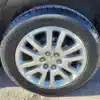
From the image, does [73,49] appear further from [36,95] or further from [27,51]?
[36,95]

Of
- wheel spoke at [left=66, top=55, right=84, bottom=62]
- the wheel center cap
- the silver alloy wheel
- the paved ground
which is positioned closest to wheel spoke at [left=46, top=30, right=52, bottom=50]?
the silver alloy wheel

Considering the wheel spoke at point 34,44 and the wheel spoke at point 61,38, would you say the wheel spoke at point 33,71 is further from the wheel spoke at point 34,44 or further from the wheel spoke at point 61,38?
the wheel spoke at point 61,38

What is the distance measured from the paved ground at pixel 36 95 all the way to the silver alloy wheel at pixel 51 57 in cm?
22

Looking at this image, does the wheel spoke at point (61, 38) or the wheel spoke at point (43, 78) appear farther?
the wheel spoke at point (43, 78)

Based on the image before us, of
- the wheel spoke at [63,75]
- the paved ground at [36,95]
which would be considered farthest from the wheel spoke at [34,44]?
the paved ground at [36,95]

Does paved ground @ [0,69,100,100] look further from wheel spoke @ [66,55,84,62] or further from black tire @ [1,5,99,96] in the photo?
wheel spoke @ [66,55,84,62]

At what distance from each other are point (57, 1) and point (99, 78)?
1167 mm

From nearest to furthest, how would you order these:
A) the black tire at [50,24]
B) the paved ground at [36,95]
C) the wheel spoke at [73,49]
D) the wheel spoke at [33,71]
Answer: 1. the black tire at [50,24]
2. the wheel spoke at [73,49]
3. the wheel spoke at [33,71]
4. the paved ground at [36,95]

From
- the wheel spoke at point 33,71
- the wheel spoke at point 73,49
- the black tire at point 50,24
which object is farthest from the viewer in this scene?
the wheel spoke at point 33,71

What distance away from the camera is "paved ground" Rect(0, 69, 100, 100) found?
3854mm

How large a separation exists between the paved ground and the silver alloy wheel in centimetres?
22

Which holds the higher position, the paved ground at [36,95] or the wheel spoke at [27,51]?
the wheel spoke at [27,51]

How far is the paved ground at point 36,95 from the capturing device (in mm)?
3854

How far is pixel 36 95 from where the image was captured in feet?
12.7
